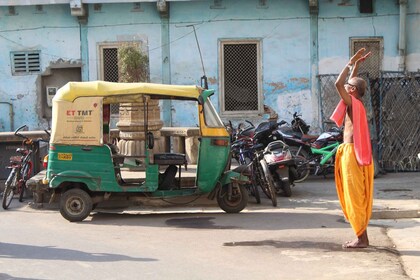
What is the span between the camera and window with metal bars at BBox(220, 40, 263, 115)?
57.0 feet

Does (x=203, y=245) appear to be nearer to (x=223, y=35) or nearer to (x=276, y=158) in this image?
(x=276, y=158)

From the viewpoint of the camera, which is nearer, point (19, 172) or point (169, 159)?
point (169, 159)

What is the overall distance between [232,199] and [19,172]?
150 inches

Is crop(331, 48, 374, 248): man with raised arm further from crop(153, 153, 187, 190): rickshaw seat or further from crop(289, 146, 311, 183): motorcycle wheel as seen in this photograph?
crop(289, 146, 311, 183): motorcycle wheel

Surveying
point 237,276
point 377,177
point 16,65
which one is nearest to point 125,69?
point 16,65

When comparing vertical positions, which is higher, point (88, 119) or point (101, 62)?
point (101, 62)

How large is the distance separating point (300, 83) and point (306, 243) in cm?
973

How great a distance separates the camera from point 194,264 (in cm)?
695

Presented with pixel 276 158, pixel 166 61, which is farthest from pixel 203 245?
pixel 166 61

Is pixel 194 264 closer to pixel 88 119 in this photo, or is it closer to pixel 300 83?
pixel 88 119

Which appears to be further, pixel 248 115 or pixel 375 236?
pixel 248 115

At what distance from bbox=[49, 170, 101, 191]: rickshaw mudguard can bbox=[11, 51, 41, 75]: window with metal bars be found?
336 inches

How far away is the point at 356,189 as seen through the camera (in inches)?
289

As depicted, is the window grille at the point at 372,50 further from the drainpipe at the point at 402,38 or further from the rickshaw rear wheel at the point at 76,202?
the rickshaw rear wheel at the point at 76,202
